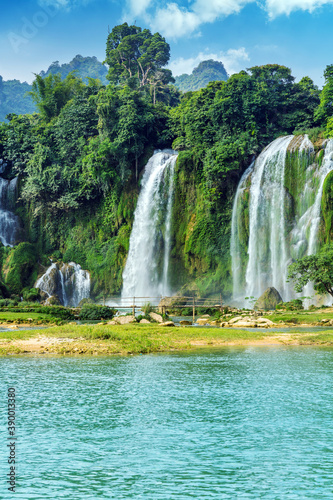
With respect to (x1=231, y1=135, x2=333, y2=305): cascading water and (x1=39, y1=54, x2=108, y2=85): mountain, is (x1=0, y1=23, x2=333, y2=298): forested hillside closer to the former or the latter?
(x1=231, y1=135, x2=333, y2=305): cascading water

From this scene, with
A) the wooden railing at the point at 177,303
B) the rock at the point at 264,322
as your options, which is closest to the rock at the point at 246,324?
the rock at the point at 264,322

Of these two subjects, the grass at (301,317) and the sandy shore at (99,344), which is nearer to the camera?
the sandy shore at (99,344)

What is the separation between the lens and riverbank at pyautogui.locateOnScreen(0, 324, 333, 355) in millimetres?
18188

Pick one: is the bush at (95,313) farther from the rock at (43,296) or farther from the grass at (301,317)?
the rock at (43,296)

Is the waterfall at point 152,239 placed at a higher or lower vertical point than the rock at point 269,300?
higher

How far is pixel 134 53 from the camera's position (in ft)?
242

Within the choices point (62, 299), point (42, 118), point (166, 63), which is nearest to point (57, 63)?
point (166, 63)

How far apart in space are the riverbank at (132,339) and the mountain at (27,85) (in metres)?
115

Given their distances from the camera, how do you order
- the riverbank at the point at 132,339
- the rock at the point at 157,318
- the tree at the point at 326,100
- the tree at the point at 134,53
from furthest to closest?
the tree at the point at 134,53
the tree at the point at 326,100
the rock at the point at 157,318
the riverbank at the point at 132,339

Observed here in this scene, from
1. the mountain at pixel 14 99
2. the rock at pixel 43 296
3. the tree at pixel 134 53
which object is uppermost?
the mountain at pixel 14 99

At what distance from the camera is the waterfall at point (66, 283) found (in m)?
46.7

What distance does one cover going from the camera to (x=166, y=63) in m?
74.6

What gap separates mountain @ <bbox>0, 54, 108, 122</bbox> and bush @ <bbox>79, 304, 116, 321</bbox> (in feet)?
Answer: 340

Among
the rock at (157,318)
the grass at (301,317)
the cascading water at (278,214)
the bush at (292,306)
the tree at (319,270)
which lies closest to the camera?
the rock at (157,318)
